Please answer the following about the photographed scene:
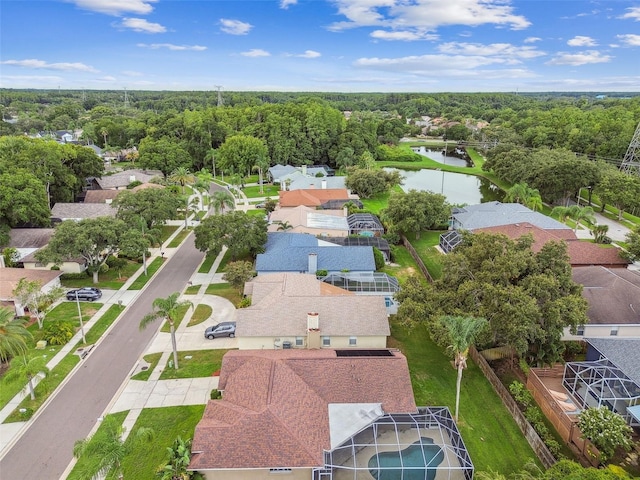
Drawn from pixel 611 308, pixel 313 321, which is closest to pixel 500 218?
pixel 611 308

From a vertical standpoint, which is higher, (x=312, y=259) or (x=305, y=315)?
(x=312, y=259)

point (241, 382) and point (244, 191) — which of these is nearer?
point (241, 382)

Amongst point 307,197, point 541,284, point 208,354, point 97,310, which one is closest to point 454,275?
point 541,284

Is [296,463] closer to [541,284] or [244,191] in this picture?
[541,284]

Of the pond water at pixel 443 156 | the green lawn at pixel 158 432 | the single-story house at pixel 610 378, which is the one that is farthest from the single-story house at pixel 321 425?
the pond water at pixel 443 156

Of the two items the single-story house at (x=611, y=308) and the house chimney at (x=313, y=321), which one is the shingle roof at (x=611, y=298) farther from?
the house chimney at (x=313, y=321)

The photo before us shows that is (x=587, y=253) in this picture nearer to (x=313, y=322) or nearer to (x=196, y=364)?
(x=313, y=322)

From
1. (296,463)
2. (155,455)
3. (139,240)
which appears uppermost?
(139,240)
